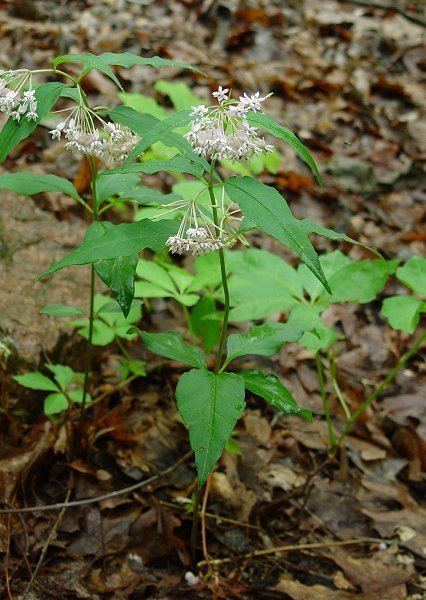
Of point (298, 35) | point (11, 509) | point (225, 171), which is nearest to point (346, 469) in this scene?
point (11, 509)

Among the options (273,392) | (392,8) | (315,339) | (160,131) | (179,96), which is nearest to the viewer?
(160,131)

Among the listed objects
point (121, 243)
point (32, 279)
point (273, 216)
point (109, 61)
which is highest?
point (109, 61)

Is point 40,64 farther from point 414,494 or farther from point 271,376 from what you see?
point 414,494

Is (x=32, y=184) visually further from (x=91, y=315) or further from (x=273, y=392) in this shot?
(x=273, y=392)

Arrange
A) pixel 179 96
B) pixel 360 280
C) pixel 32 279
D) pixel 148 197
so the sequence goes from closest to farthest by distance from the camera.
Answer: pixel 148 197 < pixel 360 280 < pixel 32 279 < pixel 179 96

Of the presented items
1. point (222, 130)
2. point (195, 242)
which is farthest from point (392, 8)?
point (195, 242)

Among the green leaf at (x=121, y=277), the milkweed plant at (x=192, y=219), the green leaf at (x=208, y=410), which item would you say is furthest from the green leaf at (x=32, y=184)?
the green leaf at (x=208, y=410)
